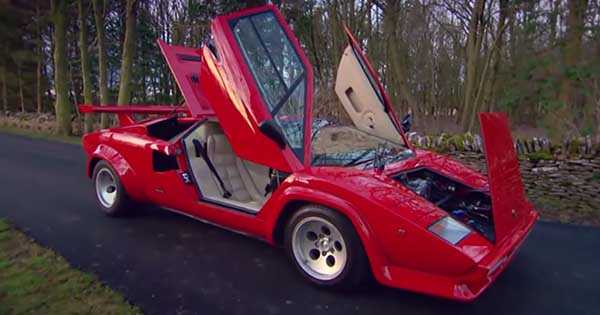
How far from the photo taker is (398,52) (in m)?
13.0

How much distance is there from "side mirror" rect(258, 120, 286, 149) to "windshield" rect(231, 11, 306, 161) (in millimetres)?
67

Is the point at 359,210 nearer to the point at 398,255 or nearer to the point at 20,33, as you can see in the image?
the point at 398,255

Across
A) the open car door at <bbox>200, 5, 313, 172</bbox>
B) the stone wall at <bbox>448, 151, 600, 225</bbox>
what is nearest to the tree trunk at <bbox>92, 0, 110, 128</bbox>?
the open car door at <bbox>200, 5, 313, 172</bbox>

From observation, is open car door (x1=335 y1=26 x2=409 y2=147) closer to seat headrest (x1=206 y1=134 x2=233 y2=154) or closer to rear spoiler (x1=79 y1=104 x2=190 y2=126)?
seat headrest (x1=206 y1=134 x2=233 y2=154)

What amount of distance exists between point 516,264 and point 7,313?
155 inches

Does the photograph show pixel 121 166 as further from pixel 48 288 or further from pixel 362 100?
pixel 362 100

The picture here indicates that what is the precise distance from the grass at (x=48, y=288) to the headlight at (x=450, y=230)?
6.79 feet

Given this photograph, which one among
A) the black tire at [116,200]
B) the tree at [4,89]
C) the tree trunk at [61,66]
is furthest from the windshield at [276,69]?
the tree at [4,89]

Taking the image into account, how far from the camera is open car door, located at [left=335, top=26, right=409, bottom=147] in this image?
3850 millimetres

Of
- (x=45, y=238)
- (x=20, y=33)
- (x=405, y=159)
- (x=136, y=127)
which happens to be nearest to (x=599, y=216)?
(x=405, y=159)

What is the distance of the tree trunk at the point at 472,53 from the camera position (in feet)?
32.4

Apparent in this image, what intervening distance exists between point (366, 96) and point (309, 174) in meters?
1.56

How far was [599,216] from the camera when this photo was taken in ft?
14.9

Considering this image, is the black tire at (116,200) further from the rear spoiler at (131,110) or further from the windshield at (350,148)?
the windshield at (350,148)
